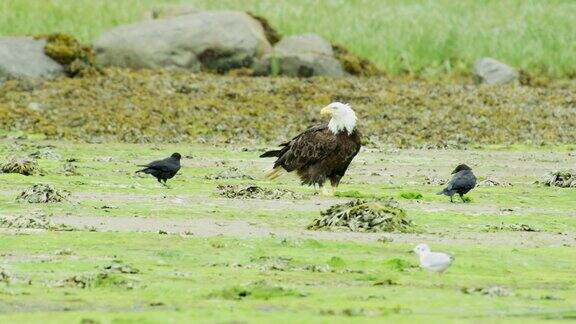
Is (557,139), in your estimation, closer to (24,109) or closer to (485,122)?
(485,122)

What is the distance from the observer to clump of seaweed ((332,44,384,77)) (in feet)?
143

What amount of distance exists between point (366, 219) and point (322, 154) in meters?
5.15

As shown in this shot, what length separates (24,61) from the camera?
39.5 meters

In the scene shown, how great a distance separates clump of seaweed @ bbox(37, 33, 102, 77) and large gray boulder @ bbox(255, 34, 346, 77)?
505 centimetres

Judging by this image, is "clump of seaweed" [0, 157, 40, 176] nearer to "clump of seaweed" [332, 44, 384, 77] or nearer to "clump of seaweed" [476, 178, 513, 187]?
"clump of seaweed" [476, 178, 513, 187]

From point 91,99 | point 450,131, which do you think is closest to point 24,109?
point 91,99

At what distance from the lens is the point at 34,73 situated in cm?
3897

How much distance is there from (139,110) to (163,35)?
6838 mm

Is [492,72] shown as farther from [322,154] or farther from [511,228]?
[511,228]

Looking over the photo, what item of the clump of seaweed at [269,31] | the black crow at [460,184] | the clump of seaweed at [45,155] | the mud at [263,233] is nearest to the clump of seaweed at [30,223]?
the mud at [263,233]

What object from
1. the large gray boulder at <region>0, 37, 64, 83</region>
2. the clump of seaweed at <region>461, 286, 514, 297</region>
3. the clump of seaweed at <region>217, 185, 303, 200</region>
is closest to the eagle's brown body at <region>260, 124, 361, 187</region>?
the clump of seaweed at <region>217, 185, 303, 200</region>

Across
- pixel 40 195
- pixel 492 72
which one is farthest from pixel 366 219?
pixel 492 72

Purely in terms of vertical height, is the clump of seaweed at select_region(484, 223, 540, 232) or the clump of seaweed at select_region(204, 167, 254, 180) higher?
the clump of seaweed at select_region(484, 223, 540, 232)

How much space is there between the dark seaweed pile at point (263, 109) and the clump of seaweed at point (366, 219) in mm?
16179
